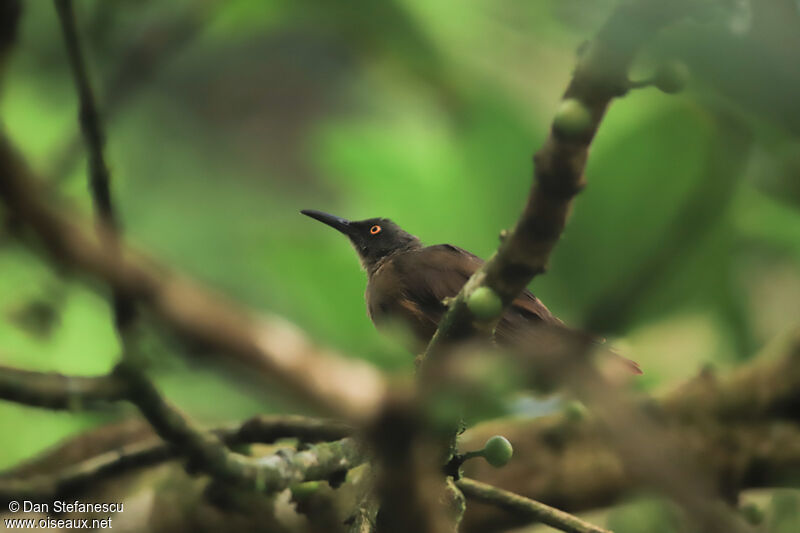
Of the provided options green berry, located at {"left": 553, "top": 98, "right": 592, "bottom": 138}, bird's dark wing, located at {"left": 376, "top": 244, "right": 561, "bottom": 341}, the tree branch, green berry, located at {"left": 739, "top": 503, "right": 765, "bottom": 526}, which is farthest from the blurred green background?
green berry, located at {"left": 553, "top": 98, "right": 592, "bottom": 138}

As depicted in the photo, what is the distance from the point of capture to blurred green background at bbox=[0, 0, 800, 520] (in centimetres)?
320

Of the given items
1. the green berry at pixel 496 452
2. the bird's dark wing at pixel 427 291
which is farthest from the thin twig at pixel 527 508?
the bird's dark wing at pixel 427 291

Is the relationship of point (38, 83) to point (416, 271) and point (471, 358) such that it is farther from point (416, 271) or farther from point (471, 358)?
point (471, 358)

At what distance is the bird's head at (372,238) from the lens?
291 centimetres

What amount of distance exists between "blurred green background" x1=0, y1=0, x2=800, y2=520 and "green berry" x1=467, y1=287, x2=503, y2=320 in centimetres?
133

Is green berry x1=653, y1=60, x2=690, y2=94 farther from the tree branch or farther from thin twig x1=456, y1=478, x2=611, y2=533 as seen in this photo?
the tree branch

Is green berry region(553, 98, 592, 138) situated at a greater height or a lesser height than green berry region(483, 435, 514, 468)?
greater

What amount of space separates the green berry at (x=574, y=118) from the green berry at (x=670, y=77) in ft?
0.29

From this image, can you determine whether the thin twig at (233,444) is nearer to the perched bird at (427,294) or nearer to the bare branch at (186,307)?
the bare branch at (186,307)

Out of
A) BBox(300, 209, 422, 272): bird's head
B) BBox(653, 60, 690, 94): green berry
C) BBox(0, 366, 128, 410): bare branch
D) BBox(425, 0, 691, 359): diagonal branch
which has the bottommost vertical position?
BBox(0, 366, 128, 410): bare branch

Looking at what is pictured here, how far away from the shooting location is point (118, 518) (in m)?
2.31

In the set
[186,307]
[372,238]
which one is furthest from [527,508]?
[372,238]

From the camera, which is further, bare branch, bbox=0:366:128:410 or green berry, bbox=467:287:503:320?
green berry, bbox=467:287:503:320

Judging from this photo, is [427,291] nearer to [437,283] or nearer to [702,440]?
[437,283]
